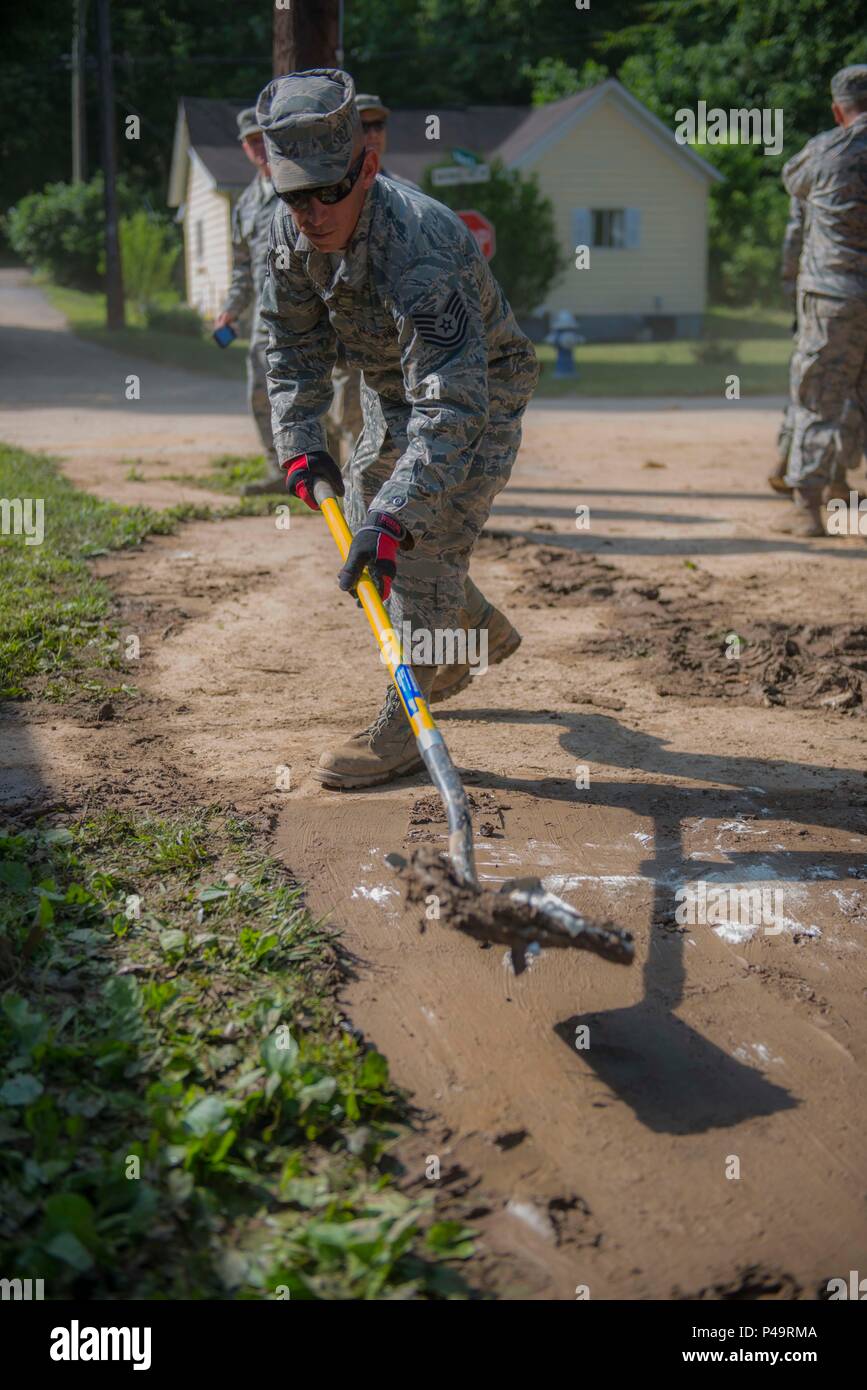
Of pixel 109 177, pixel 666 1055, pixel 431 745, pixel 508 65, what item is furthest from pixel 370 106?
pixel 508 65

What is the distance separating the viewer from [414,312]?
377cm

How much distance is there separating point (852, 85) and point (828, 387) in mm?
1713

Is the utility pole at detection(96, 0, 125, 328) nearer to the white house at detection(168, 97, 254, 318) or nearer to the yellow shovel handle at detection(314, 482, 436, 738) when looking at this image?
the white house at detection(168, 97, 254, 318)

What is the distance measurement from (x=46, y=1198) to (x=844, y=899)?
7.61ft

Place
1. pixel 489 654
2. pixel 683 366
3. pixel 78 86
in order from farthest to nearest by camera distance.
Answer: pixel 78 86
pixel 683 366
pixel 489 654

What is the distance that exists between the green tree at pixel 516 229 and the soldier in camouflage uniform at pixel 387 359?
2196 cm

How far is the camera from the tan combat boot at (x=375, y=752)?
4438 millimetres

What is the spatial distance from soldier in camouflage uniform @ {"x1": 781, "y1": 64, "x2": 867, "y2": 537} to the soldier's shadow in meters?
4.06

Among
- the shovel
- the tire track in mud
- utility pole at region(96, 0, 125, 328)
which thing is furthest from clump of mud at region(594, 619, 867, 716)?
utility pole at region(96, 0, 125, 328)

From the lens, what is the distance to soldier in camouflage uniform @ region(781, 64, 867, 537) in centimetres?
786

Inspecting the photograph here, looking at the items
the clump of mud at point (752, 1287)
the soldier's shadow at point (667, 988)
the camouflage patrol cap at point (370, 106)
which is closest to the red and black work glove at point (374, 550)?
the soldier's shadow at point (667, 988)

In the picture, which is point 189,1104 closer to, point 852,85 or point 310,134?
point 310,134

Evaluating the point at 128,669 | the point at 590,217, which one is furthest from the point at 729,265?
the point at 128,669

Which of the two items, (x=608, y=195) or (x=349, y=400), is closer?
(x=349, y=400)
